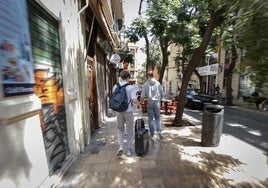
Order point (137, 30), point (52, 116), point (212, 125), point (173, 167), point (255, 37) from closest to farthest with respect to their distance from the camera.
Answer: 1. point (255, 37)
2. point (52, 116)
3. point (173, 167)
4. point (212, 125)
5. point (137, 30)

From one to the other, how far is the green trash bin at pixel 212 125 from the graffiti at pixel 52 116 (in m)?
3.45

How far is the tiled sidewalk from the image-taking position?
332cm

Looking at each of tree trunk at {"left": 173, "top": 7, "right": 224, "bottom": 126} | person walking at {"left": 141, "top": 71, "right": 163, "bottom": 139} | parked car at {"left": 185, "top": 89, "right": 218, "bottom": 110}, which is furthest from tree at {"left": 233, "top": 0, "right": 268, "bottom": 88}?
parked car at {"left": 185, "top": 89, "right": 218, "bottom": 110}

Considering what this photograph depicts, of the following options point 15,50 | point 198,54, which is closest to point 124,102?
point 15,50

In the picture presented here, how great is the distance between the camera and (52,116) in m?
3.38

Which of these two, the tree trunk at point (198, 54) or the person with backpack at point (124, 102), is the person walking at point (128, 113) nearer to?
the person with backpack at point (124, 102)

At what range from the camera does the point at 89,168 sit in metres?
3.87

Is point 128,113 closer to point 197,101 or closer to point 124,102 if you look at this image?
point 124,102

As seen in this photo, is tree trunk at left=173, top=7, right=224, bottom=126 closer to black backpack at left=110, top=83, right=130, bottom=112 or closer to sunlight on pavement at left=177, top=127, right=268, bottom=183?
sunlight on pavement at left=177, top=127, right=268, bottom=183

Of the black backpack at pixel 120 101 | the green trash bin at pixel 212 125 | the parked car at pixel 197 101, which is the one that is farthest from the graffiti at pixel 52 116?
the parked car at pixel 197 101

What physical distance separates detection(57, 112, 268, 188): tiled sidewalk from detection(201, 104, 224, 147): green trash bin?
202mm

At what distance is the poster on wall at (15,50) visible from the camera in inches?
80.1

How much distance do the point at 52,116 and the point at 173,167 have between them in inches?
99.7

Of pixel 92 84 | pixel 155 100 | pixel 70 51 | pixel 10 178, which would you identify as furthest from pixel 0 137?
pixel 92 84
